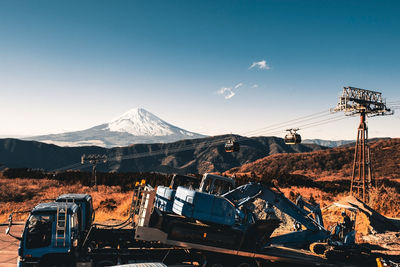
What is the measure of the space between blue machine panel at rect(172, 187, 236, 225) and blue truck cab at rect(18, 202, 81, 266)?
3157mm

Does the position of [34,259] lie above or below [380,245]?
above

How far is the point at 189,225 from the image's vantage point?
319 inches

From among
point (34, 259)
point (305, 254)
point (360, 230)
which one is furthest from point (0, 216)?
point (360, 230)

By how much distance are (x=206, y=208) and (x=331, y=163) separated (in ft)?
212

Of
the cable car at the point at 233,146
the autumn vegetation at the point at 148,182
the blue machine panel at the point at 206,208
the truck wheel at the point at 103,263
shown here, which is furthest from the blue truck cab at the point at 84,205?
the cable car at the point at 233,146

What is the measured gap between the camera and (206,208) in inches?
326

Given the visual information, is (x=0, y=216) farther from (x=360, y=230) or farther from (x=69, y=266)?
(x=360, y=230)

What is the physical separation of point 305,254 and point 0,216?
20.1 metres

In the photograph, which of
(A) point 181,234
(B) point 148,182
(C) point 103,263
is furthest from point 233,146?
(B) point 148,182

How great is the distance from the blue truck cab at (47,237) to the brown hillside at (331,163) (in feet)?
162

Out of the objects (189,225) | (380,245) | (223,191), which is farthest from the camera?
(380,245)

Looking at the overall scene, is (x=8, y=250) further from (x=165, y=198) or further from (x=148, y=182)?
(x=148, y=182)

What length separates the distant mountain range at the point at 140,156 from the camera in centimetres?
10431

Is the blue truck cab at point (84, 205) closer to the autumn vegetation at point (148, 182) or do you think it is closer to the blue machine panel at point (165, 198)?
the autumn vegetation at point (148, 182)
